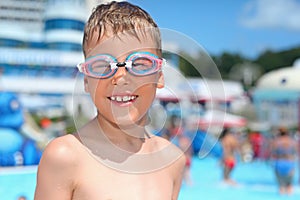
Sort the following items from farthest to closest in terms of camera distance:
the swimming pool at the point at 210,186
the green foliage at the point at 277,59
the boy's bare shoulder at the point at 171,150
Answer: the green foliage at the point at 277,59, the swimming pool at the point at 210,186, the boy's bare shoulder at the point at 171,150

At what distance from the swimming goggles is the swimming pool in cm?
514

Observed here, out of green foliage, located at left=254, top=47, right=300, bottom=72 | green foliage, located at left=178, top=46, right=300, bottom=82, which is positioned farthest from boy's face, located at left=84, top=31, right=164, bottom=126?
green foliage, located at left=254, top=47, right=300, bottom=72

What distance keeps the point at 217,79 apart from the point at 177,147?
26cm

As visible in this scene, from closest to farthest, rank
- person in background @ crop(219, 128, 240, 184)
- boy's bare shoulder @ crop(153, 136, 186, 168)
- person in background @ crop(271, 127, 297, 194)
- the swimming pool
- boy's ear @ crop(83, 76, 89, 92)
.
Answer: boy's ear @ crop(83, 76, 89, 92)
boy's bare shoulder @ crop(153, 136, 186, 168)
the swimming pool
person in background @ crop(271, 127, 297, 194)
person in background @ crop(219, 128, 240, 184)

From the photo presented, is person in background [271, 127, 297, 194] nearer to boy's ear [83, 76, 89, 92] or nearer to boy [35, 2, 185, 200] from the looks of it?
boy [35, 2, 185, 200]

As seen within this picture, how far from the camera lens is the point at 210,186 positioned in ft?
31.4

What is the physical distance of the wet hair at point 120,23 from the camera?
1.28 m

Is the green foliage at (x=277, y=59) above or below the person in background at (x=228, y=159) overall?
below

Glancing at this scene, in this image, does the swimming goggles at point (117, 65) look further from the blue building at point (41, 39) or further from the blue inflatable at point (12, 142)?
the blue building at point (41, 39)

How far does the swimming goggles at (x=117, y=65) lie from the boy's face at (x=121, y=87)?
11 millimetres

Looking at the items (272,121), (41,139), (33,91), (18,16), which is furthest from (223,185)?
(33,91)

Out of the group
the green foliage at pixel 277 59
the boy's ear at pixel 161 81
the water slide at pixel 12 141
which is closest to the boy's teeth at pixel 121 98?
the boy's ear at pixel 161 81

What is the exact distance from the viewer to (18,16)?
1738 cm

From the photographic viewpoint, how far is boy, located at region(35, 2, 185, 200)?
1.23 m
